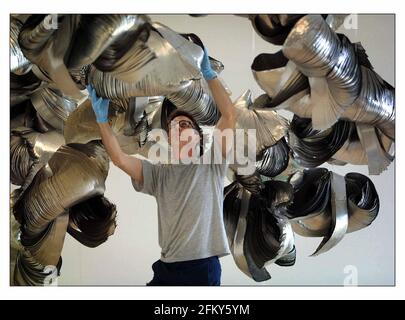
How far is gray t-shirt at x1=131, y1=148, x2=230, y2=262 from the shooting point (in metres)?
1.98

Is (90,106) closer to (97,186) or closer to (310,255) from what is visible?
(97,186)

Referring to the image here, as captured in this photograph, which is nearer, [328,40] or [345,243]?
[328,40]

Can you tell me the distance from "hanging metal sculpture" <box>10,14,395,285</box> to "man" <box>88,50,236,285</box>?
0.04m

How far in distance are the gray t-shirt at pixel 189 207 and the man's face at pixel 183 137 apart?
0.05 metres

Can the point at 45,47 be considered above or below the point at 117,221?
above

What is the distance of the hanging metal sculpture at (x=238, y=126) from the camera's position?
77.9 inches

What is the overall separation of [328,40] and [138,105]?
0.69 meters

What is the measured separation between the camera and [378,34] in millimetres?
2078

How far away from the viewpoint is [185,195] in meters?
1.99

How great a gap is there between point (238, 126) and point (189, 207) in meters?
0.33

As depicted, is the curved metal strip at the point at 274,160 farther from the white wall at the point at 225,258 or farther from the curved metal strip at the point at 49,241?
the curved metal strip at the point at 49,241

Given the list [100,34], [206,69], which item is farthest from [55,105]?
[206,69]
